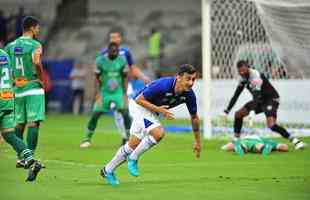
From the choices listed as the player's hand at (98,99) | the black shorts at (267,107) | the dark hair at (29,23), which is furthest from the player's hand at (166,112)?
the player's hand at (98,99)

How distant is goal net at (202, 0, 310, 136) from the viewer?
71.5ft

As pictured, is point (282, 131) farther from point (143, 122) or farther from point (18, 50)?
point (143, 122)

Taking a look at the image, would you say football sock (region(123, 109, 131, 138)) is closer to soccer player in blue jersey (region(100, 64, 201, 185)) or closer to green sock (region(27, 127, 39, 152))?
green sock (region(27, 127, 39, 152))

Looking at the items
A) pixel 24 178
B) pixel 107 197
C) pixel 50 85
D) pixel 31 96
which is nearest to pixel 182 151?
pixel 31 96

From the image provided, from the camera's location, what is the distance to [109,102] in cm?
2047

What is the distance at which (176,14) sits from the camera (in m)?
36.7

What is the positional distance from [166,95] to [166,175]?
4.95 ft

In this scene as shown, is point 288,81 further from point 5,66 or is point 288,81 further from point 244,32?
point 5,66

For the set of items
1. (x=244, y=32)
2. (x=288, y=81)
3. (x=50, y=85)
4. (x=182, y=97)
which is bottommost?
(x=50, y=85)

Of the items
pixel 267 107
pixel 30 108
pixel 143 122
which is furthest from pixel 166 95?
pixel 267 107

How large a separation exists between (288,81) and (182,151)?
6.91m

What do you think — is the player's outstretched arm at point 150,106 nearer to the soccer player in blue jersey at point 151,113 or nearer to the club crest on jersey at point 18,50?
the soccer player in blue jersey at point 151,113

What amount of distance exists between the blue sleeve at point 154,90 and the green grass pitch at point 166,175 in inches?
47.7

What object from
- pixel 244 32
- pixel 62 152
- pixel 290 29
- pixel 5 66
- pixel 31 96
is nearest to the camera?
pixel 5 66
